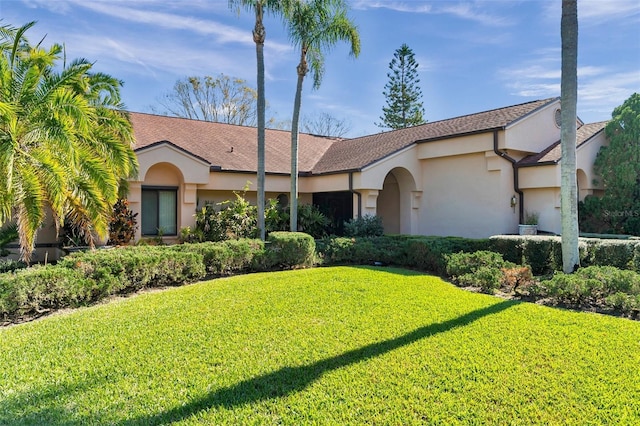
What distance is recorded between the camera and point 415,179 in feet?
61.2

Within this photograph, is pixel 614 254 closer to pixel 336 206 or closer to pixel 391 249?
pixel 391 249

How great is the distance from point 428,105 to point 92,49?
35117 millimetres

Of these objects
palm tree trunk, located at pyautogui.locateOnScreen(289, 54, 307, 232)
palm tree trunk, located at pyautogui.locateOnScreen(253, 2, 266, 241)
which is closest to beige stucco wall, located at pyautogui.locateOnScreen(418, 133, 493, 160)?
palm tree trunk, located at pyautogui.locateOnScreen(289, 54, 307, 232)

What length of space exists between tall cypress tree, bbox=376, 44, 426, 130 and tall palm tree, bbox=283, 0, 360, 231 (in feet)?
95.1

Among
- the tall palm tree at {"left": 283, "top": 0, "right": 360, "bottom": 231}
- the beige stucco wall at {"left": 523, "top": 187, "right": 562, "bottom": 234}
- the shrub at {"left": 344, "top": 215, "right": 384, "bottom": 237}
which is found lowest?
the shrub at {"left": 344, "top": 215, "right": 384, "bottom": 237}

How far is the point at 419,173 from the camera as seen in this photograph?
1884 centimetres

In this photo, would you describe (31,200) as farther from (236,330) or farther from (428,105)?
(428,105)

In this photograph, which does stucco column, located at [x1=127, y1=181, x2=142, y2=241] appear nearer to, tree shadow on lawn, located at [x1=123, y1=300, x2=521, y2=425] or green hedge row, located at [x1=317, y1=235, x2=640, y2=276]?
green hedge row, located at [x1=317, y1=235, x2=640, y2=276]

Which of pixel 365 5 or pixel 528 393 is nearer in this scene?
pixel 528 393

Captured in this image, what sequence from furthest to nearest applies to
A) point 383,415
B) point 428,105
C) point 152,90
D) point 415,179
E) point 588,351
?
point 428,105 < point 152,90 < point 415,179 < point 588,351 < point 383,415

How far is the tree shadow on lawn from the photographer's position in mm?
4367

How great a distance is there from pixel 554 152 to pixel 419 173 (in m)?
5.43

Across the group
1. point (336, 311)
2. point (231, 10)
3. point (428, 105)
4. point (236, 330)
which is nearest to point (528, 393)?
point (336, 311)

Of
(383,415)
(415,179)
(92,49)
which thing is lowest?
(383,415)
